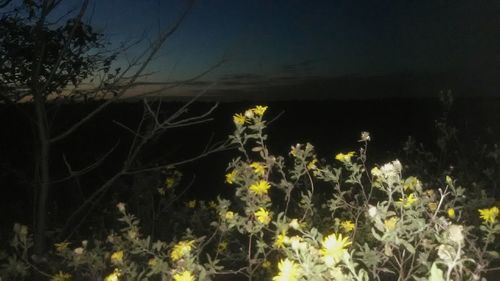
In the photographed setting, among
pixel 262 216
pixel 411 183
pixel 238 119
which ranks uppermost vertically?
pixel 238 119

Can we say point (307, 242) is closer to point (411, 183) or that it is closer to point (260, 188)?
point (411, 183)

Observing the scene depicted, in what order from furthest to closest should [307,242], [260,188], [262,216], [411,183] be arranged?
[260,188], [262,216], [411,183], [307,242]

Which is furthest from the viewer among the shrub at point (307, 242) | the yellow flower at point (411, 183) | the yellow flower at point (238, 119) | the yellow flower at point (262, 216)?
the yellow flower at point (238, 119)

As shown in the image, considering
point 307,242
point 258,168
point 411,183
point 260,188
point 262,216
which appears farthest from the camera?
point 258,168

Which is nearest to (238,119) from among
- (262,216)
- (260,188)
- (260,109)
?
(260,109)

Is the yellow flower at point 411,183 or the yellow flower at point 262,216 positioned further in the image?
the yellow flower at point 262,216

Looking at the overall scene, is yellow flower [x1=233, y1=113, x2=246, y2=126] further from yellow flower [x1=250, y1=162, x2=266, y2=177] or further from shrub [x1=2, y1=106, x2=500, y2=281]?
yellow flower [x1=250, y1=162, x2=266, y2=177]

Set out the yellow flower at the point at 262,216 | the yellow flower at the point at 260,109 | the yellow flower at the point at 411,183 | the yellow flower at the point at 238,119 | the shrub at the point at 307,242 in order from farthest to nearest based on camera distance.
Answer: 1. the yellow flower at the point at 238,119
2. the yellow flower at the point at 260,109
3. the yellow flower at the point at 262,216
4. the yellow flower at the point at 411,183
5. the shrub at the point at 307,242

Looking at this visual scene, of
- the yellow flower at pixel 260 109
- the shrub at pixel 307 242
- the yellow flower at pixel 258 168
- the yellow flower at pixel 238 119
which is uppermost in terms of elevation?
the yellow flower at pixel 260 109

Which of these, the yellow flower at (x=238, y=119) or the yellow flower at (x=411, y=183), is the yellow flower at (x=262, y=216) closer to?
the yellow flower at (x=238, y=119)

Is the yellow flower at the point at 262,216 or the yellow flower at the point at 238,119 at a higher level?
the yellow flower at the point at 238,119

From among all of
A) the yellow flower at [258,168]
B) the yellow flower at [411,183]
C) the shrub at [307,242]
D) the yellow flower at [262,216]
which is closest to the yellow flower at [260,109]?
the shrub at [307,242]

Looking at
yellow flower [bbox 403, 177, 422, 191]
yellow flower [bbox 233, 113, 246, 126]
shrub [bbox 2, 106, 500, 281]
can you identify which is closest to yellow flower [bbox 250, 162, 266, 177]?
shrub [bbox 2, 106, 500, 281]

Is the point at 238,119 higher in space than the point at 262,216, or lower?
higher
